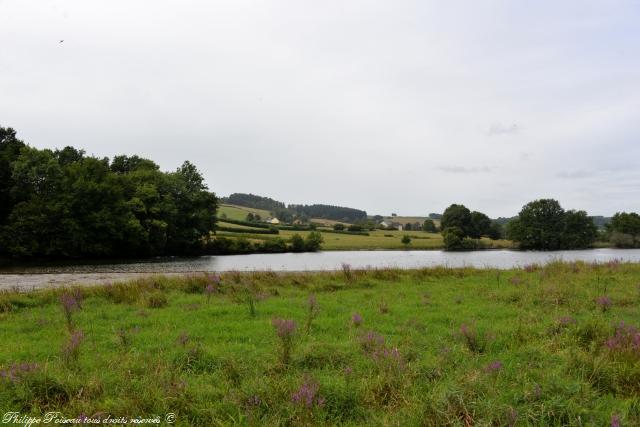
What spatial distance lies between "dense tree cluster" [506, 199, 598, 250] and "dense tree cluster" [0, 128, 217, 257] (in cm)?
6901

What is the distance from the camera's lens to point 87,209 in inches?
2042

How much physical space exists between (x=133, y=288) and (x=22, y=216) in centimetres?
4146

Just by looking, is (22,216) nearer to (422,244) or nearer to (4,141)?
(4,141)

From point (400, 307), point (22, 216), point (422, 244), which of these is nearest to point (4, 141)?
point (22, 216)

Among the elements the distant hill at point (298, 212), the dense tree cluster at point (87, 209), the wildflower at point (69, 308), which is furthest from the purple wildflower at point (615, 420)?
the distant hill at point (298, 212)

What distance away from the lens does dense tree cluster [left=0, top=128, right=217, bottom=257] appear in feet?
151

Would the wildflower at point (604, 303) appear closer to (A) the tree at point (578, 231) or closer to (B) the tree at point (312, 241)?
(B) the tree at point (312, 241)

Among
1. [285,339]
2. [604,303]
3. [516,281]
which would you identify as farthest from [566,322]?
[516,281]

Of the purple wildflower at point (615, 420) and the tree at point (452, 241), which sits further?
the tree at point (452, 241)

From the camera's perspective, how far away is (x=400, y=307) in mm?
11250

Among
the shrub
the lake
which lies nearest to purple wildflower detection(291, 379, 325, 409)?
the shrub

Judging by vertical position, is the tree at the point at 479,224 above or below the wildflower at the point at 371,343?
above

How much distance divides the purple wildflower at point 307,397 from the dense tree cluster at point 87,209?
50906mm

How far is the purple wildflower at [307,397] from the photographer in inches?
181
